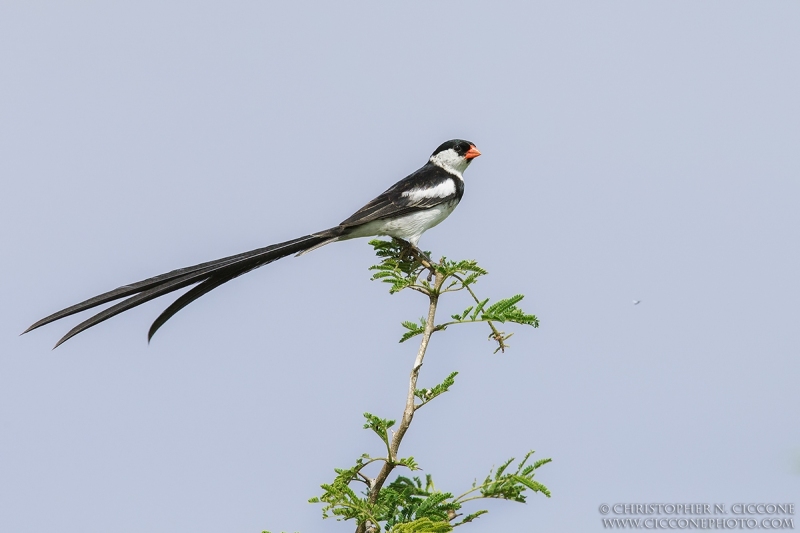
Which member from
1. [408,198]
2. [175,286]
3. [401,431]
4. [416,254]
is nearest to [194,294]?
[175,286]

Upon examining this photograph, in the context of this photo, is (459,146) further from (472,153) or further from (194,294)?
(194,294)

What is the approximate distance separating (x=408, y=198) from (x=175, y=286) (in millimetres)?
1896

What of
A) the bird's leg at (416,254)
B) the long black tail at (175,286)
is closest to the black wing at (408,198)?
the bird's leg at (416,254)

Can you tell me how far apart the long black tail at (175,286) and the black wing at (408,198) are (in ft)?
2.41

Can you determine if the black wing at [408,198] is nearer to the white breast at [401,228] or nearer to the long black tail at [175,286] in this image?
the white breast at [401,228]

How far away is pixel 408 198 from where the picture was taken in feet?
16.5

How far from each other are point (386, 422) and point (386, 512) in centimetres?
31

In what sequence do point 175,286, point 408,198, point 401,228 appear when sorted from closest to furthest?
point 175,286
point 401,228
point 408,198

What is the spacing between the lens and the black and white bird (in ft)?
10.6

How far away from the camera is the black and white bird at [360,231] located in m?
3.25

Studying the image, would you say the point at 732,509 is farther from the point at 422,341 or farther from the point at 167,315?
the point at 167,315

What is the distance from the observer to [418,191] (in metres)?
5.14

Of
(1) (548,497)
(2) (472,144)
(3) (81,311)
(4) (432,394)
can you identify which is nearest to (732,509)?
(1) (548,497)

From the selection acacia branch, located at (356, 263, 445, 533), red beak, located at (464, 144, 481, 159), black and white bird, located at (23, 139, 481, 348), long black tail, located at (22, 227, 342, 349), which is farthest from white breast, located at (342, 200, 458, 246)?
acacia branch, located at (356, 263, 445, 533)
